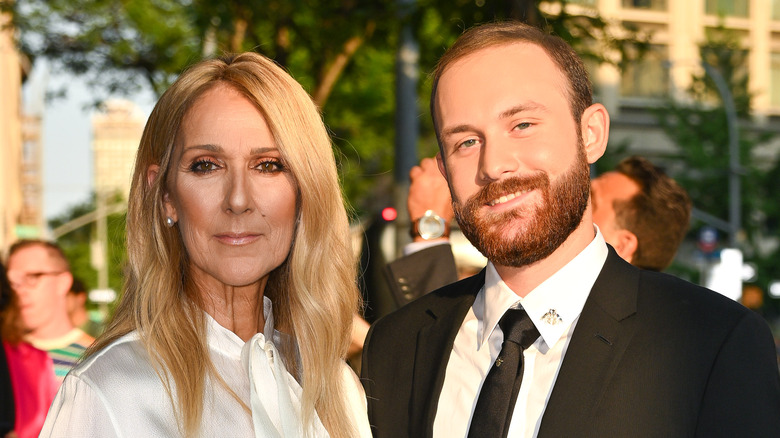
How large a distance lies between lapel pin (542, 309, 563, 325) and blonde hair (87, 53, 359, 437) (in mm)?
700

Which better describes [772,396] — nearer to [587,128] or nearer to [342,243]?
[587,128]

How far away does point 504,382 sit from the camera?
2809 millimetres

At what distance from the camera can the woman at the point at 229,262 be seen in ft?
8.96

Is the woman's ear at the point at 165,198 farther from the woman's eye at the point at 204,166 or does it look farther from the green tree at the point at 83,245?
the green tree at the point at 83,245

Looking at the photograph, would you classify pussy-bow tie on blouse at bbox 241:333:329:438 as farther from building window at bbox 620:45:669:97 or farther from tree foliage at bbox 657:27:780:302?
building window at bbox 620:45:669:97

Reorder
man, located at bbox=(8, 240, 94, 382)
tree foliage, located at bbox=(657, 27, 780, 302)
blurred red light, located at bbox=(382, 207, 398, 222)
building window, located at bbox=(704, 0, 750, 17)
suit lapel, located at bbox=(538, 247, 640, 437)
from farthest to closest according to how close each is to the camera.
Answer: building window, located at bbox=(704, 0, 750, 17) → tree foliage, located at bbox=(657, 27, 780, 302) → man, located at bbox=(8, 240, 94, 382) → blurred red light, located at bbox=(382, 207, 398, 222) → suit lapel, located at bbox=(538, 247, 640, 437)

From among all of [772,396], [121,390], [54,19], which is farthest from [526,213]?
[54,19]

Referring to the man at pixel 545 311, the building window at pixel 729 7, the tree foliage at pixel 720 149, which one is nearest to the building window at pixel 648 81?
the building window at pixel 729 7

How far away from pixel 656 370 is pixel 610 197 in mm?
2079

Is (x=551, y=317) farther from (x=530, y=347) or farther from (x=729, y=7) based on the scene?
(x=729, y=7)

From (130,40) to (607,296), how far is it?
15623 millimetres

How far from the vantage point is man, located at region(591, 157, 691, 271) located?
179 inches

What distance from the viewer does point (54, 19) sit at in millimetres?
16422

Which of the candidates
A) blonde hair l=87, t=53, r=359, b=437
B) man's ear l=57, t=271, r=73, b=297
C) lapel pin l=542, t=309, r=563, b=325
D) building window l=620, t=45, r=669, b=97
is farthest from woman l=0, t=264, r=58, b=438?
building window l=620, t=45, r=669, b=97
